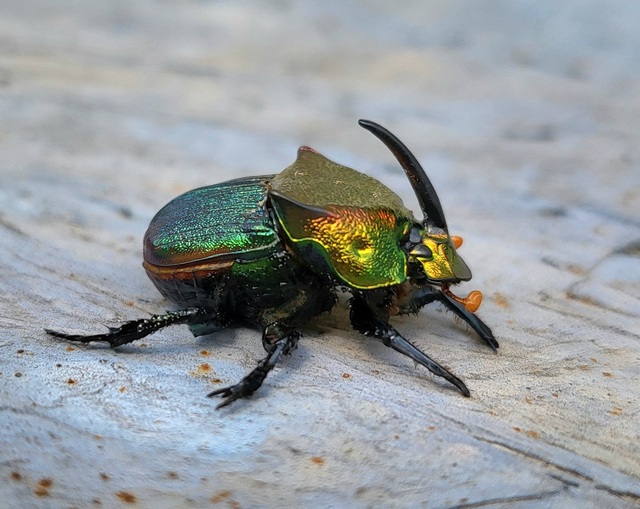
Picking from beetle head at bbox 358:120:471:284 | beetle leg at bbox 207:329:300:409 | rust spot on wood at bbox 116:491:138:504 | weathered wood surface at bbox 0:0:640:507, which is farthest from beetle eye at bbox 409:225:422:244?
rust spot on wood at bbox 116:491:138:504

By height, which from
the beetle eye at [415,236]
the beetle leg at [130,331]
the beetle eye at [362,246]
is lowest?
the beetle leg at [130,331]

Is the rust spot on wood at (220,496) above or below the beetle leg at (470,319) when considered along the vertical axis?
below

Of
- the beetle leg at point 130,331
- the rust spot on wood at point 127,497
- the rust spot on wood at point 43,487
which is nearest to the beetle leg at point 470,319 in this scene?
the beetle leg at point 130,331

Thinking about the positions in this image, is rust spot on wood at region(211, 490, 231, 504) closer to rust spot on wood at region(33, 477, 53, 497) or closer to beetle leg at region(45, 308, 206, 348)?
rust spot on wood at region(33, 477, 53, 497)

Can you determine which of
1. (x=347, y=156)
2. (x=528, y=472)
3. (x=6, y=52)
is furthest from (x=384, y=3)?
(x=528, y=472)

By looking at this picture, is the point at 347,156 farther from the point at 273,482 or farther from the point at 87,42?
the point at 273,482

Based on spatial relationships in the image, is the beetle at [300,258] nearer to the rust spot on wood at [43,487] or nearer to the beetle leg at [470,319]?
the beetle leg at [470,319]
